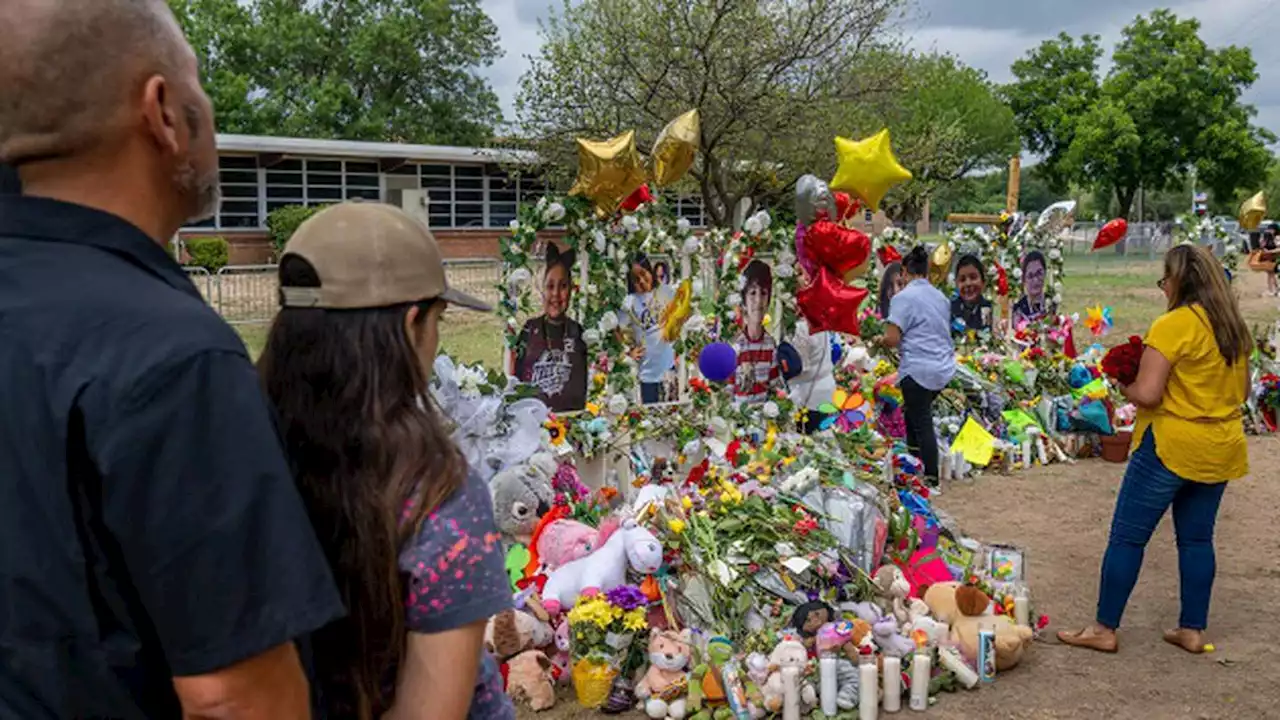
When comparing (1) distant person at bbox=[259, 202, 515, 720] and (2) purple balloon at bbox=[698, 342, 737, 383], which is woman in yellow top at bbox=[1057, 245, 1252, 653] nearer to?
(2) purple balloon at bbox=[698, 342, 737, 383]

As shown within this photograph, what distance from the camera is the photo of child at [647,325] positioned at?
22.5 ft

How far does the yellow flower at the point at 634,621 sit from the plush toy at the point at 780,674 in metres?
0.53

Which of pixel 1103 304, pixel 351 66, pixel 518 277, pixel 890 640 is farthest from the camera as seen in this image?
pixel 351 66

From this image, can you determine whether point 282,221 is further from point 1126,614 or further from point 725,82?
point 1126,614

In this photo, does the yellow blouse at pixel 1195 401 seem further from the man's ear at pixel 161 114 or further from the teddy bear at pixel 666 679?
the man's ear at pixel 161 114

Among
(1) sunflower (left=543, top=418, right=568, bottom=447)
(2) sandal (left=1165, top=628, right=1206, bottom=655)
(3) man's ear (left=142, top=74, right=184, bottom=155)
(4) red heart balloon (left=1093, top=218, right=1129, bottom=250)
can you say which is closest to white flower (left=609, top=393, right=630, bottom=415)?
(1) sunflower (left=543, top=418, right=568, bottom=447)

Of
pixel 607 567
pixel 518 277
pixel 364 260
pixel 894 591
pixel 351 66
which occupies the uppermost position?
pixel 351 66

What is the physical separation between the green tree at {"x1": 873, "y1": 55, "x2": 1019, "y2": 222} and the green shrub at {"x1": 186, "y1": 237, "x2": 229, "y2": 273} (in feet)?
42.4

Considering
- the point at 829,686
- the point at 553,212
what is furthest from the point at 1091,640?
the point at 553,212

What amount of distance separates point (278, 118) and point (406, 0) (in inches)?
247

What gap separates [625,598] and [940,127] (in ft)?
69.3

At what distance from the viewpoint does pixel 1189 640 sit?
15.7ft

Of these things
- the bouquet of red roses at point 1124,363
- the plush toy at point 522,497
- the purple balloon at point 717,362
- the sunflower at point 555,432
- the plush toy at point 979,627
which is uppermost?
the bouquet of red roses at point 1124,363

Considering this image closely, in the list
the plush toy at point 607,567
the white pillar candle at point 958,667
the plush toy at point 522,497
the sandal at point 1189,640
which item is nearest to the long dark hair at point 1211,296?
the sandal at point 1189,640
